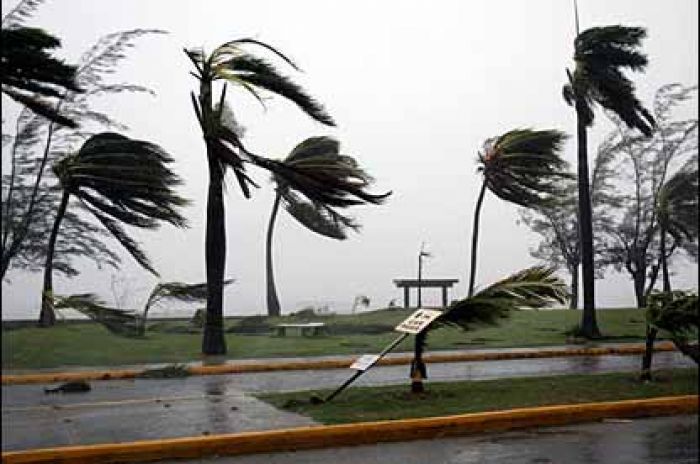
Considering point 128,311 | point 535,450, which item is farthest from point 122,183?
point 535,450

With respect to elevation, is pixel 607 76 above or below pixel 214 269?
above

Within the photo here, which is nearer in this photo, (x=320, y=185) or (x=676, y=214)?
(x=676, y=214)

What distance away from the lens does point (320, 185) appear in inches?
555

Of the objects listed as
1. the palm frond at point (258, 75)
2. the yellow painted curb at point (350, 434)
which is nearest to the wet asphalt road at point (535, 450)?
the yellow painted curb at point (350, 434)

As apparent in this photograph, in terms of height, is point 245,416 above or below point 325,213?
below

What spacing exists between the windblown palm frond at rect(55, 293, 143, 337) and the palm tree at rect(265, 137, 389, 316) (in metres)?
3.71

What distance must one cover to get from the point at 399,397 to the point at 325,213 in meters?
9.00

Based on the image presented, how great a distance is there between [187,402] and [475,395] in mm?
3399

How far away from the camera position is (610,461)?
278 inches

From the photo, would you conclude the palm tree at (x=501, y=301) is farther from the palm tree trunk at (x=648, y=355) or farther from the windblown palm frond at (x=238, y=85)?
the windblown palm frond at (x=238, y=85)

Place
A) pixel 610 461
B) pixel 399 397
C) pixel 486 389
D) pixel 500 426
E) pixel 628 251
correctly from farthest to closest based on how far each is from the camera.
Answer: pixel 628 251, pixel 486 389, pixel 399 397, pixel 500 426, pixel 610 461

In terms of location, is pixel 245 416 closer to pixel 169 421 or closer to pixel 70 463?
pixel 169 421

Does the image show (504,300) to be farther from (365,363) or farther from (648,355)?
(648,355)

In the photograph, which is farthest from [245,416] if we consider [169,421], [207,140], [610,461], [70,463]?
[207,140]
